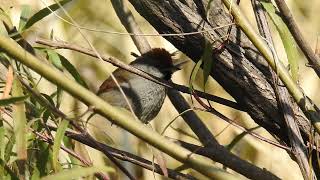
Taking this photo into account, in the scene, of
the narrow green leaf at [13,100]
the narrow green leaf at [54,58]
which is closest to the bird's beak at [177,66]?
the narrow green leaf at [54,58]

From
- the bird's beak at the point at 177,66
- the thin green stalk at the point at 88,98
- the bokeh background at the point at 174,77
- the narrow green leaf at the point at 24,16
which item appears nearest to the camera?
the thin green stalk at the point at 88,98

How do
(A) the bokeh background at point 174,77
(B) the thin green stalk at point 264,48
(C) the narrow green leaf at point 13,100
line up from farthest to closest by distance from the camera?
(A) the bokeh background at point 174,77 < (B) the thin green stalk at point 264,48 < (C) the narrow green leaf at point 13,100

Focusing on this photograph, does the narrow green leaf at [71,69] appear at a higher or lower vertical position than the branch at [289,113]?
higher

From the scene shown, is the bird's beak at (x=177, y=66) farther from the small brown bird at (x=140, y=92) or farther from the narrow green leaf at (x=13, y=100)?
the narrow green leaf at (x=13, y=100)

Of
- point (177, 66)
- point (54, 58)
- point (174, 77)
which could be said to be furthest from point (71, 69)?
point (174, 77)

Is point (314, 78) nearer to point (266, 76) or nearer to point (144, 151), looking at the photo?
point (144, 151)

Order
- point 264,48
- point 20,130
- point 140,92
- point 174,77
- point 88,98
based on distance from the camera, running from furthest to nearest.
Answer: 1. point 174,77
2. point 140,92
3. point 264,48
4. point 20,130
5. point 88,98

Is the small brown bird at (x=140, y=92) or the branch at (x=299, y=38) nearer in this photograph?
the branch at (x=299, y=38)

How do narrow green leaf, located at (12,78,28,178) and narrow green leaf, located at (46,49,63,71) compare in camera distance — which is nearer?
narrow green leaf, located at (12,78,28,178)

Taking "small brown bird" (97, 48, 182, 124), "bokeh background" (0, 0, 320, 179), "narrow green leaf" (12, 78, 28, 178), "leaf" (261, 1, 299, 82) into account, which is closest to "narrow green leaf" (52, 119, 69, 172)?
"narrow green leaf" (12, 78, 28, 178)

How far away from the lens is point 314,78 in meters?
3.14

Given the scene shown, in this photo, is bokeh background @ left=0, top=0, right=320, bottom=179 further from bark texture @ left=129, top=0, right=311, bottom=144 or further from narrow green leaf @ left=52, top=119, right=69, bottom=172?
narrow green leaf @ left=52, top=119, right=69, bottom=172

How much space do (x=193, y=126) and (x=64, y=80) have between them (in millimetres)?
847

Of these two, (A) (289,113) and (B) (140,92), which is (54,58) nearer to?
(A) (289,113)
